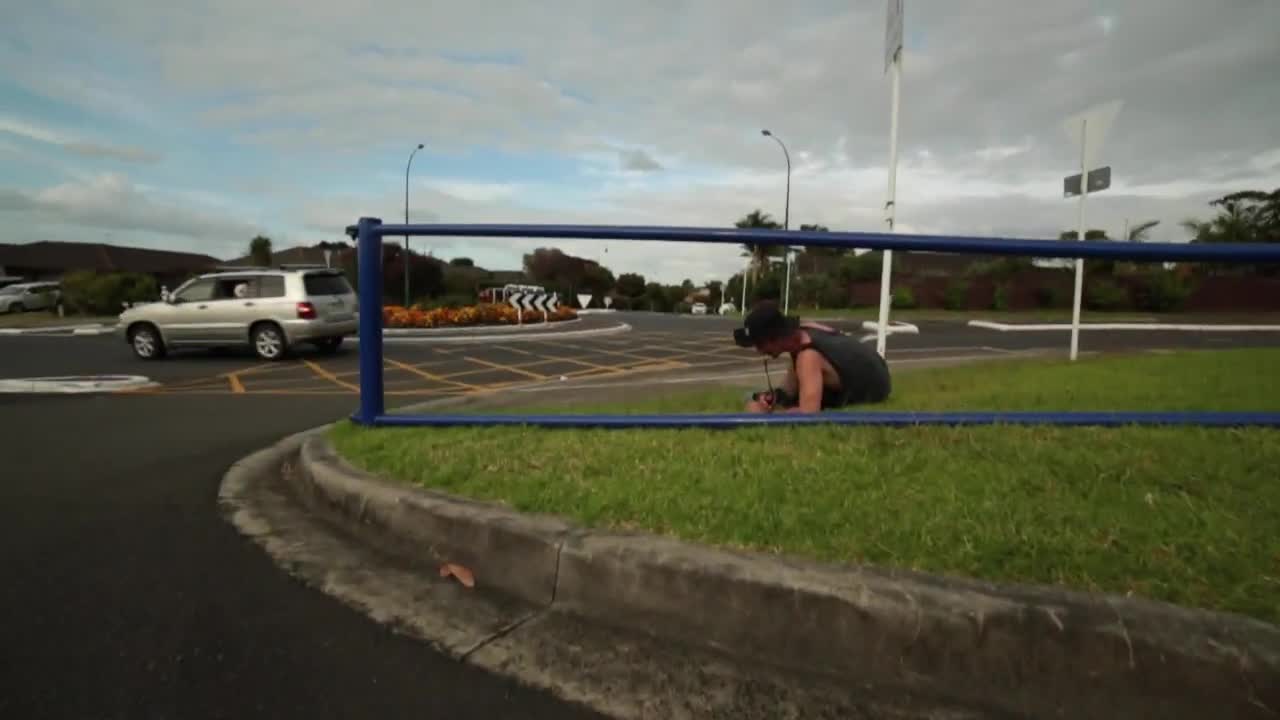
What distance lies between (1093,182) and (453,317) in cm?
1402

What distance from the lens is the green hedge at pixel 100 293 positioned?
28016mm

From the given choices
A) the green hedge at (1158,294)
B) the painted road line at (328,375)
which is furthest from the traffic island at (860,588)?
the green hedge at (1158,294)

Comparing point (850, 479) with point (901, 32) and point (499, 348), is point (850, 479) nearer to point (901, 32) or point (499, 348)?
point (901, 32)

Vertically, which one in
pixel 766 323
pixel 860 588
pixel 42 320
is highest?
pixel 766 323

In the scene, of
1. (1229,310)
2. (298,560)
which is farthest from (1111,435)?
(1229,310)

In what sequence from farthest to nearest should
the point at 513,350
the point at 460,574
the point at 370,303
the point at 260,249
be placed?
the point at 260,249
the point at 513,350
the point at 370,303
the point at 460,574

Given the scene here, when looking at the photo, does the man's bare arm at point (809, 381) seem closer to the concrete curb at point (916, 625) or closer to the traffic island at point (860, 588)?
the traffic island at point (860, 588)

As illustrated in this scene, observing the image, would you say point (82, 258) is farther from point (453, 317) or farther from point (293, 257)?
point (453, 317)

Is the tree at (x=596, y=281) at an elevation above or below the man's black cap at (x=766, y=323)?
above

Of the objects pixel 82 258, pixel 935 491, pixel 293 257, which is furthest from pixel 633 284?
pixel 82 258

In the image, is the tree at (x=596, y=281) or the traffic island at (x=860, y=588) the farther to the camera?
the tree at (x=596, y=281)

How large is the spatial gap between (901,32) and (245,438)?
738cm

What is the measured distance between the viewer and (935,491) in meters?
2.39

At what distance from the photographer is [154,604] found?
2.09m
